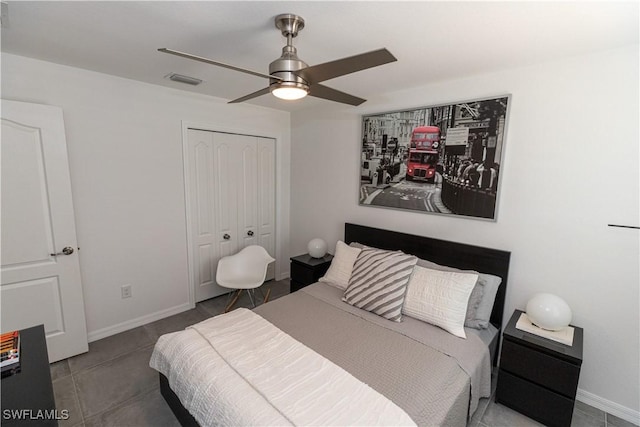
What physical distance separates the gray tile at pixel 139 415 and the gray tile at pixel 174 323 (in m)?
0.80

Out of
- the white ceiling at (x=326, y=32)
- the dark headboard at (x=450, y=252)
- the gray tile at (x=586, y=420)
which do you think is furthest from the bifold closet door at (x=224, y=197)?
the gray tile at (x=586, y=420)

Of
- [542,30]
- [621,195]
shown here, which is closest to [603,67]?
[542,30]

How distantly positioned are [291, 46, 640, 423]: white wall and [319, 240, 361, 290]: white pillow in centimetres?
96

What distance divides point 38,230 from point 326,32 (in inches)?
98.7

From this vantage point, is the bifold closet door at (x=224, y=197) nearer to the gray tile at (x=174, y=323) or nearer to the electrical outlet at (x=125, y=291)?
the gray tile at (x=174, y=323)

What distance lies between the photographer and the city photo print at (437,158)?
2.24 metres

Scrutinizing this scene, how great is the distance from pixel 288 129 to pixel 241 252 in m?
1.73

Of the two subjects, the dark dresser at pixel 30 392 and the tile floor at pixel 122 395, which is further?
the tile floor at pixel 122 395

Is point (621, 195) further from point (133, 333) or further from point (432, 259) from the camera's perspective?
point (133, 333)

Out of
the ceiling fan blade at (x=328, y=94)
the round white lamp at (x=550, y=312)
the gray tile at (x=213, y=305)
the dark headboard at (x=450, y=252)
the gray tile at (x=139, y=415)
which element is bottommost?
the gray tile at (x=139, y=415)

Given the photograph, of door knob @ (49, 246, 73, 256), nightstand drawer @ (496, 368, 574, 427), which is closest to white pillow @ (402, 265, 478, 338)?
nightstand drawer @ (496, 368, 574, 427)

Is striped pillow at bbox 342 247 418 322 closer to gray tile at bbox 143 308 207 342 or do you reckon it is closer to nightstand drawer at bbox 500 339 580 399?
nightstand drawer at bbox 500 339 580 399

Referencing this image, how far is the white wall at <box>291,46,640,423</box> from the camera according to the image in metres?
1.79

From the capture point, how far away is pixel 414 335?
1.92 m
